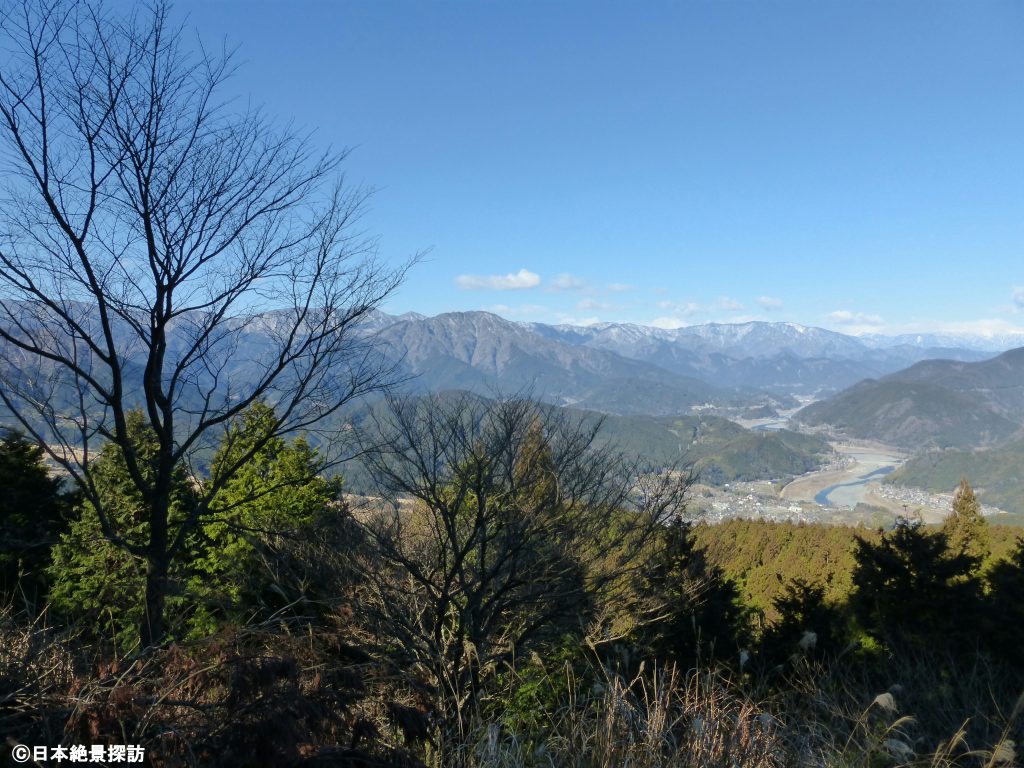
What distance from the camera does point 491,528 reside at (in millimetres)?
8867

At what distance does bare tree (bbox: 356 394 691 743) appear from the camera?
8320 millimetres

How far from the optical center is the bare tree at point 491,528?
8.32m

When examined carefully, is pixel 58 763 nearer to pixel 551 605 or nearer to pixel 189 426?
pixel 189 426

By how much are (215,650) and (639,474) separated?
8.77 m

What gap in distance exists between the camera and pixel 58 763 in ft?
5.80

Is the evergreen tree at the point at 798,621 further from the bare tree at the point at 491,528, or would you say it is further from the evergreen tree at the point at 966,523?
the evergreen tree at the point at 966,523

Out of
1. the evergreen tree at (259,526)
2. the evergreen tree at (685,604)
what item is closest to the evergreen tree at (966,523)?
the evergreen tree at (685,604)

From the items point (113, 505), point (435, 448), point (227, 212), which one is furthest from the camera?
point (113, 505)

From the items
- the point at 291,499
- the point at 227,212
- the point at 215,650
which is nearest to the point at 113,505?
the point at 291,499

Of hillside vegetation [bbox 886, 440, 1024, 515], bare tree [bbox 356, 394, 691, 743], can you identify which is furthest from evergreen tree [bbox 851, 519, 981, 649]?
hillside vegetation [bbox 886, 440, 1024, 515]

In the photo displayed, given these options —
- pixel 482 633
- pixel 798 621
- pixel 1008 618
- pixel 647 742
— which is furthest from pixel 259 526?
pixel 1008 618

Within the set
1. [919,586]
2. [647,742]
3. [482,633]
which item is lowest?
[919,586]

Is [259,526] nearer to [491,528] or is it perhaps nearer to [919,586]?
[491,528]

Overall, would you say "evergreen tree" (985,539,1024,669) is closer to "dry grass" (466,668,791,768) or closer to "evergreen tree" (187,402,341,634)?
"dry grass" (466,668,791,768)
